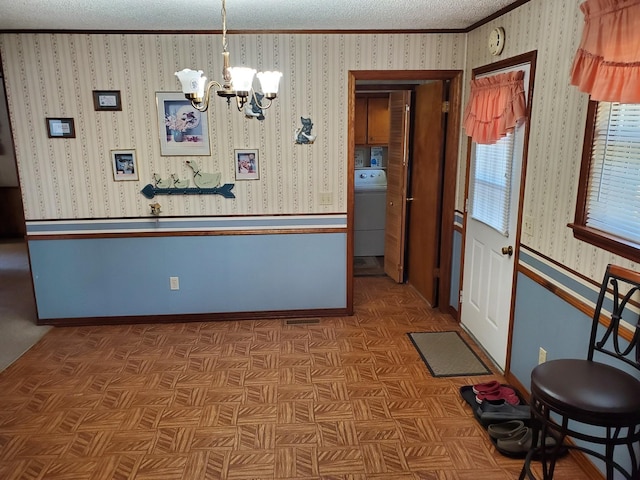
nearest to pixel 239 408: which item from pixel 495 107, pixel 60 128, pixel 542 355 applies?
pixel 542 355

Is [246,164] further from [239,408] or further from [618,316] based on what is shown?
[618,316]

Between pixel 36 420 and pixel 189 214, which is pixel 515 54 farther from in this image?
pixel 36 420

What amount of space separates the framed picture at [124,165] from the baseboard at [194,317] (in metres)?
1.16

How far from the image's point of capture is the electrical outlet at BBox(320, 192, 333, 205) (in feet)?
12.8

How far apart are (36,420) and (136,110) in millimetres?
2228

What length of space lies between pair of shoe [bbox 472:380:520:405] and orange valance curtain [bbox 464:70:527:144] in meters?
1.52

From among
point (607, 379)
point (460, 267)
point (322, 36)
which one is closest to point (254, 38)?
point (322, 36)

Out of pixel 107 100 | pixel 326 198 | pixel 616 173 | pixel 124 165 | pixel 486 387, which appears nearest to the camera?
pixel 616 173

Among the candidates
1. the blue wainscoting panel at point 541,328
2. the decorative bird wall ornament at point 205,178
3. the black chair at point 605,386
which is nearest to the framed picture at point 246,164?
the decorative bird wall ornament at point 205,178

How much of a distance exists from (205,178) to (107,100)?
3.01ft

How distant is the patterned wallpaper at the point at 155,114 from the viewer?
357 cm

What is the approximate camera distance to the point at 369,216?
18.5 feet

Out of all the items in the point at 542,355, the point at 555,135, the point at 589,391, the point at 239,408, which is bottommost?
the point at 239,408

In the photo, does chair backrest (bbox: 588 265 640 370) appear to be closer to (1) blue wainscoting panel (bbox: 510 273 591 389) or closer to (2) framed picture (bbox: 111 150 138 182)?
(1) blue wainscoting panel (bbox: 510 273 591 389)
